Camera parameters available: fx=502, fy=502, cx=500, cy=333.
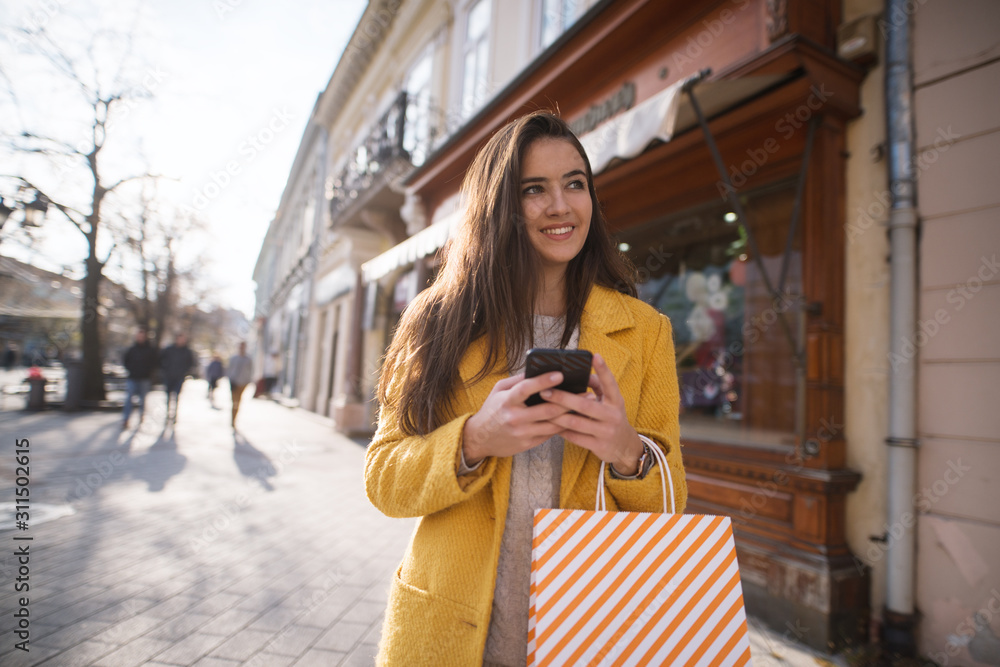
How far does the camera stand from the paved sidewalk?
2832mm

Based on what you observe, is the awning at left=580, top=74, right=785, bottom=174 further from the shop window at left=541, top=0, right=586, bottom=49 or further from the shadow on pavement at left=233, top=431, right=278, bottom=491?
the shadow on pavement at left=233, top=431, right=278, bottom=491

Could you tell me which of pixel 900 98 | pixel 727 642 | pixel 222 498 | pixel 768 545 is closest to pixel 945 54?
pixel 900 98

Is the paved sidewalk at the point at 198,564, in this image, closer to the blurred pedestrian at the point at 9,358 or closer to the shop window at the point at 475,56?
the shop window at the point at 475,56

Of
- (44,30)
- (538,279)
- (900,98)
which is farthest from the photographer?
(44,30)

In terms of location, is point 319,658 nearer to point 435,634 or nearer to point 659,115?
point 435,634

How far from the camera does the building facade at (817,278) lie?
2.81 m

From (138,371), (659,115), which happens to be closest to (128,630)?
(659,115)

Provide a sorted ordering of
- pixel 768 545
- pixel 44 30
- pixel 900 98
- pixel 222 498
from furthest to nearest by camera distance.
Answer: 1. pixel 44 30
2. pixel 222 498
3. pixel 768 545
4. pixel 900 98

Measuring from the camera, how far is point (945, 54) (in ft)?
9.78

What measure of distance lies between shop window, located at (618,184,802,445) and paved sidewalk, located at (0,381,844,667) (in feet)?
5.30

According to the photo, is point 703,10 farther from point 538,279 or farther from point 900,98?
point 538,279

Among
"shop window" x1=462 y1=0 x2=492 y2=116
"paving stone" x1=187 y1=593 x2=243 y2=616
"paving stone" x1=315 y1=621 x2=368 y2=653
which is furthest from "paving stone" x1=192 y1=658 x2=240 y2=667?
"shop window" x1=462 y1=0 x2=492 y2=116

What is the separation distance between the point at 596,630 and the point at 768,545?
3.07 meters

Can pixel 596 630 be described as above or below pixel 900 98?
below
